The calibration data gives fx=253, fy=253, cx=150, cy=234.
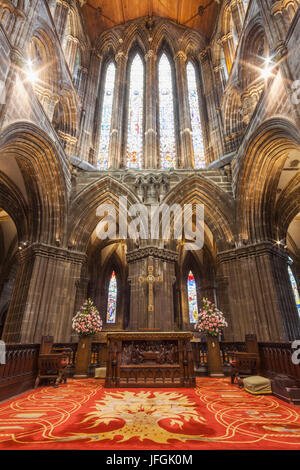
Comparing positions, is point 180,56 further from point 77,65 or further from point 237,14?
point 77,65

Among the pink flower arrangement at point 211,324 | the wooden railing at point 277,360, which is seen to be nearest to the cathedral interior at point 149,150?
the pink flower arrangement at point 211,324

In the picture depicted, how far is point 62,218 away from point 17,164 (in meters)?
2.72

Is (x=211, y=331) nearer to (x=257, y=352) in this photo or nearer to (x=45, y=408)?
(x=257, y=352)

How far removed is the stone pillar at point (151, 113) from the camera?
1359 centimetres

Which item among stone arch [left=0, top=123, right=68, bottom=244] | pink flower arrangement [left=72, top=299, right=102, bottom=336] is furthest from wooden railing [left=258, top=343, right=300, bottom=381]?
stone arch [left=0, top=123, right=68, bottom=244]

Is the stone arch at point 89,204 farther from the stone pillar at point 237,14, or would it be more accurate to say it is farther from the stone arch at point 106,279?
the stone pillar at point 237,14

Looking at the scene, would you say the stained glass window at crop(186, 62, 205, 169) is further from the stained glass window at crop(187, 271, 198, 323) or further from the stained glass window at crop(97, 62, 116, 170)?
the stained glass window at crop(187, 271, 198, 323)

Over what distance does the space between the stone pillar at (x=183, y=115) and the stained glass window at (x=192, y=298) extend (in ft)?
30.4

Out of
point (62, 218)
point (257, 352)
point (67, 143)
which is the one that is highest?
point (67, 143)

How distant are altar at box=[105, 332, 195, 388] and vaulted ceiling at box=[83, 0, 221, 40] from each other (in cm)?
1987

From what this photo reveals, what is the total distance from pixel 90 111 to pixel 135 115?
8.95 ft

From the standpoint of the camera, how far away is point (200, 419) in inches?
126

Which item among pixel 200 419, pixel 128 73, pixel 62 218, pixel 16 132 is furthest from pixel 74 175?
pixel 200 419

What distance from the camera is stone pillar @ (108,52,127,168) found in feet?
45.6
